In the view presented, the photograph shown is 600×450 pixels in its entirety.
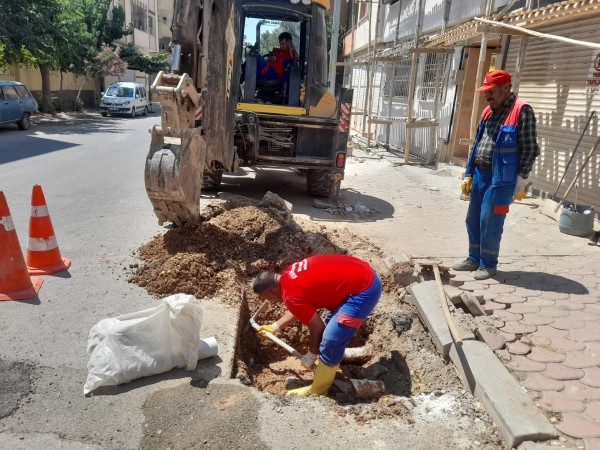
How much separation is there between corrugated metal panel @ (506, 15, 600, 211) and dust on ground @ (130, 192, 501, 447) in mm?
3798

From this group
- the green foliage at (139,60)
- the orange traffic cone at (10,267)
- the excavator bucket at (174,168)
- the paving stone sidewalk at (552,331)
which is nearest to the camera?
the paving stone sidewalk at (552,331)

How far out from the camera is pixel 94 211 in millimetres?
7020

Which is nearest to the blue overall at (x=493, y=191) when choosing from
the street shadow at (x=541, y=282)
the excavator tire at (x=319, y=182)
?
the street shadow at (x=541, y=282)

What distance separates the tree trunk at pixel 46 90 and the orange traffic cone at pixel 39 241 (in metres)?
21.1

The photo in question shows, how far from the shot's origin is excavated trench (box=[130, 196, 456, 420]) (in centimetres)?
348

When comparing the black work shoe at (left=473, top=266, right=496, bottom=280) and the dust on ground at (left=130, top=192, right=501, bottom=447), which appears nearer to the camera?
the dust on ground at (left=130, top=192, right=501, bottom=447)

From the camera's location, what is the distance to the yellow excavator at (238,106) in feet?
14.1

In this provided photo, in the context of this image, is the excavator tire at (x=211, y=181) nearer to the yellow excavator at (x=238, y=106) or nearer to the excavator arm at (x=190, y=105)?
the yellow excavator at (x=238, y=106)

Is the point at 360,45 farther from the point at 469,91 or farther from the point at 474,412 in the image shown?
the point at 474,412

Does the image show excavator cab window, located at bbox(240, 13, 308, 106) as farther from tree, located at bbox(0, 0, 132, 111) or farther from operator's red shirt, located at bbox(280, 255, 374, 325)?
tree, located at bbox(0, 0, 132, 111)

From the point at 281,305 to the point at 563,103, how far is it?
6.10 meters

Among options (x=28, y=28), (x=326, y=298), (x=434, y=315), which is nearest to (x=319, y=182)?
(x=434, y=315)

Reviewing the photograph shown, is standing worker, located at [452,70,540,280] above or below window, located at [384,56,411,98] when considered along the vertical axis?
below

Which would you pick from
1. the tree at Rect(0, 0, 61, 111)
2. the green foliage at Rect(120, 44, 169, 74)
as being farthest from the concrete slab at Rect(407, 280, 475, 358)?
the green foliage at Rect(120, 44, 169, 74)
